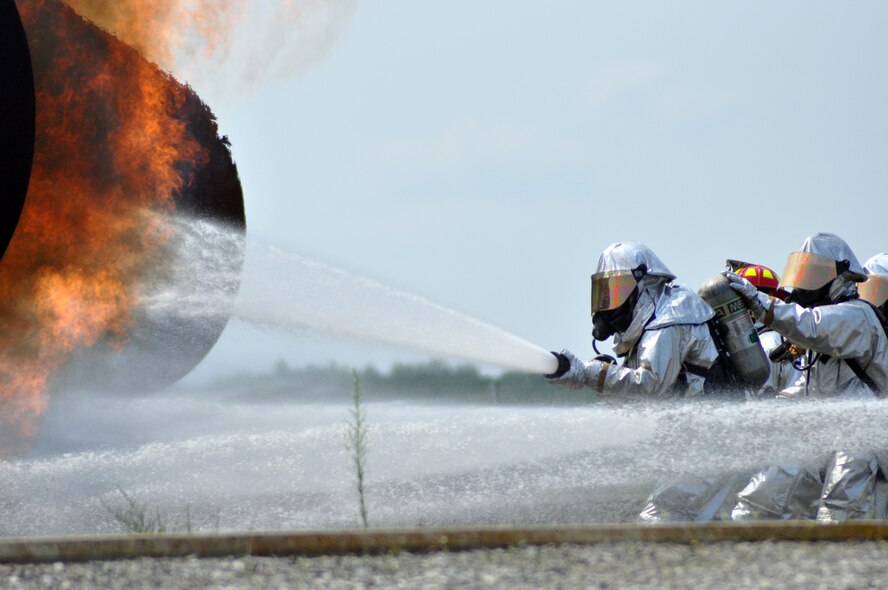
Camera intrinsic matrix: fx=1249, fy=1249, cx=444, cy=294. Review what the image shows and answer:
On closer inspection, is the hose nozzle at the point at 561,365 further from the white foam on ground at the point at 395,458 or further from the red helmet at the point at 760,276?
the red helmet at the point at 760,276

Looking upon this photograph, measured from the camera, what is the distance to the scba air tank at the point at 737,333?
25.5 feet

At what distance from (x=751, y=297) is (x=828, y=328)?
1.71 feet

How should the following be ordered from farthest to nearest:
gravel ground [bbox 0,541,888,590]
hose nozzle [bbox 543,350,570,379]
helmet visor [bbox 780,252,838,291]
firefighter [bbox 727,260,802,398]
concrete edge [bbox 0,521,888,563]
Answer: firefighter [bbox 727,260,802,398] < helmet visor [bbox 780,252,838,291] < hose nozzle [bbox 543,350,570,379] < concrete edge [bbox 0,521,888,563] < gravel ground [bbox 0,541,888,590]

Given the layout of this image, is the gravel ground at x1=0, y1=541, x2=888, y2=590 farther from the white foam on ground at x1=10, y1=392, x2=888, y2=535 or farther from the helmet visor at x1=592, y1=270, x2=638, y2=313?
the helmet visor at x1=592, y1=270, x2=638, y2=313

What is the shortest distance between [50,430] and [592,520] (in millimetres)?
3792

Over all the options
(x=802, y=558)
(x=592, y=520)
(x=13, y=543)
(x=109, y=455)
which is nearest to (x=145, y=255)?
(x=109, y=455)

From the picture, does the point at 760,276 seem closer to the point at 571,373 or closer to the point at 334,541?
the point at 571,373

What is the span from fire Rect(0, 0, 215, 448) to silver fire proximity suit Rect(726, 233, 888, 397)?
4.04 metres

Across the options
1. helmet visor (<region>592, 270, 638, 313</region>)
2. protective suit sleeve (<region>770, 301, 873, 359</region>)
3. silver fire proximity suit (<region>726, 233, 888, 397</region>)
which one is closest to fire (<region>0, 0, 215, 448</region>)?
helmet visor (<region>592, 270, 638, 313</region>)

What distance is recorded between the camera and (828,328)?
7.79 metres

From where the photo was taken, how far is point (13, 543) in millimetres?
4625

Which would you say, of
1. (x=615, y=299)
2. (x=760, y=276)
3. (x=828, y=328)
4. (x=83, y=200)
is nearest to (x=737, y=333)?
A: (x=828, y=328)

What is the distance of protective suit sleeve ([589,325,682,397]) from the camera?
7.52m

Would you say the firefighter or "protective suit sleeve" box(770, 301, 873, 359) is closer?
"protective suit sleeve" box(770, 301, 873, 359)
